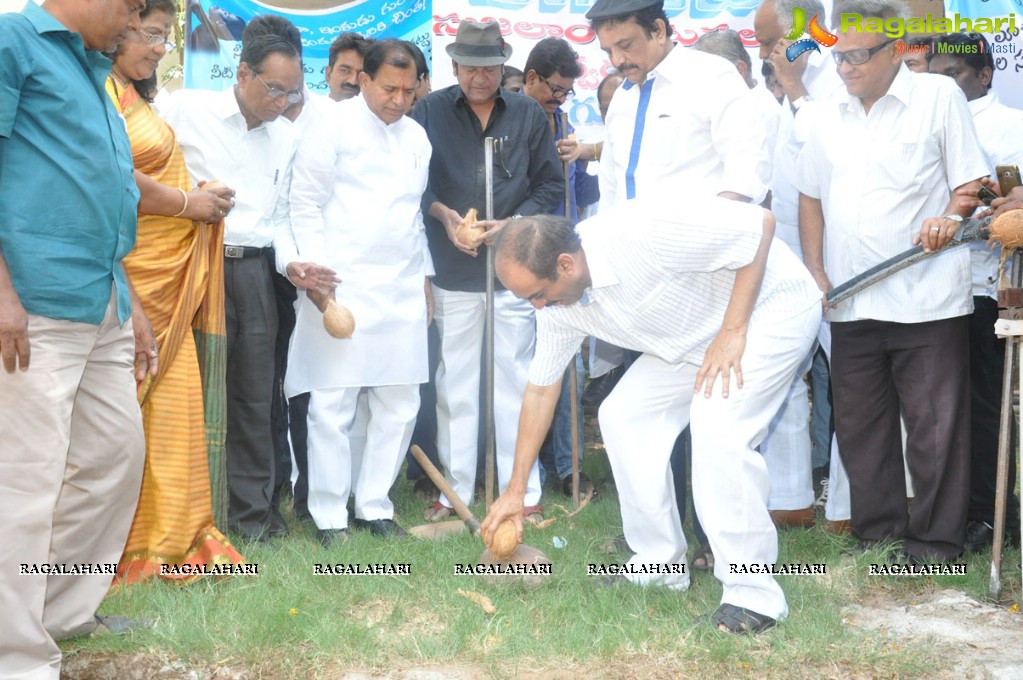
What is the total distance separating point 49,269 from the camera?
3162 mm

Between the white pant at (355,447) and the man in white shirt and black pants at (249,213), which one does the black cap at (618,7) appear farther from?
the white pant at (355,447)

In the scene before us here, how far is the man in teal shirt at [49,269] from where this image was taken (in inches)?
122

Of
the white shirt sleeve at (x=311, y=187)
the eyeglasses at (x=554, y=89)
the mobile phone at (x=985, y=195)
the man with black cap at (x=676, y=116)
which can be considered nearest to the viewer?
the mobile phone at (x=985, y=195)

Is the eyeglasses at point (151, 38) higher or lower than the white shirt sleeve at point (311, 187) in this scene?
higher

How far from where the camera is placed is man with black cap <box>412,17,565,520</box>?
17.5 ft

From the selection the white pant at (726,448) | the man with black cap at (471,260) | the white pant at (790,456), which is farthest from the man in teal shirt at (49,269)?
the white pant at (790,456)

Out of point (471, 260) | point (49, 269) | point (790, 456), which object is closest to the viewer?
point (49, 269)

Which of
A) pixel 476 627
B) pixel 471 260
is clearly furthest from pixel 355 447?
pixel 476 627

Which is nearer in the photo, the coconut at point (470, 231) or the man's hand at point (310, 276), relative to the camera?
the man's hand at point (310, 276)

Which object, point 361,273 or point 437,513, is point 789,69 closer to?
point 361,273

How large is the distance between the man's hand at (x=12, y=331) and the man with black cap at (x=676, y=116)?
2.53 meters

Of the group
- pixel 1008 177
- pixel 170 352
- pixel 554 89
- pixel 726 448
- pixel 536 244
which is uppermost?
pixel 554 89

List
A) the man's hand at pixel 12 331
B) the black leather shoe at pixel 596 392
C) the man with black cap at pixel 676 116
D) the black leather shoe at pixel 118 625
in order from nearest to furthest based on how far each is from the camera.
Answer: the man's hand at pixel 12 331 < the black leather shoe at pixel 118 625 < the man with black cap at pixel 676 116 < the black leather shoe at pixel 596 392

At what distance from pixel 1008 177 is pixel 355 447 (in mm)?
3046
